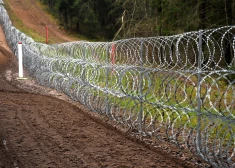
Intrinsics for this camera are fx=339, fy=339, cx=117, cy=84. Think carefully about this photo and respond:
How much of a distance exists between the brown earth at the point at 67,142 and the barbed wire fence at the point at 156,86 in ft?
1.26

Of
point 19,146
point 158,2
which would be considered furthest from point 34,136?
point 158,2

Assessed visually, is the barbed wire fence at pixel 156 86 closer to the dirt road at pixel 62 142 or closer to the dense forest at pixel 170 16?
the dirt road at pixel 62 142

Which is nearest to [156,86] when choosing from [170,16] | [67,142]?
[67,142]

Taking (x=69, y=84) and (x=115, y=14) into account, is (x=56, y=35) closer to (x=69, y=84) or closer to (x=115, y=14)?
(x=115, y=14)

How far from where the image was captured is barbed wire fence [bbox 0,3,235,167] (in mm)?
5137

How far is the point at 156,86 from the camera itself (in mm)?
10984

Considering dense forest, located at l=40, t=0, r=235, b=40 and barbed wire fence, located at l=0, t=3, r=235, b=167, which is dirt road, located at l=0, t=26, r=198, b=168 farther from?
dense forest, located at l=40, t=0, r=235, b=40

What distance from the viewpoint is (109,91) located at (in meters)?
8.00

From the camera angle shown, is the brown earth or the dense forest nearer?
the brown earth

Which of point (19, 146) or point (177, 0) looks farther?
point (177, 0)

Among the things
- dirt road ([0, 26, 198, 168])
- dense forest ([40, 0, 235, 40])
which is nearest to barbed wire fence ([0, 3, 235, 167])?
dirt road ([0, 26, 198, 168])

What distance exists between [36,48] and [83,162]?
33.4 ft

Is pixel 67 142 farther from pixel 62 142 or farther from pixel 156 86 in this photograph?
pixel 156 86

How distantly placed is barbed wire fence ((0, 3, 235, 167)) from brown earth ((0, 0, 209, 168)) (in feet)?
1.26
